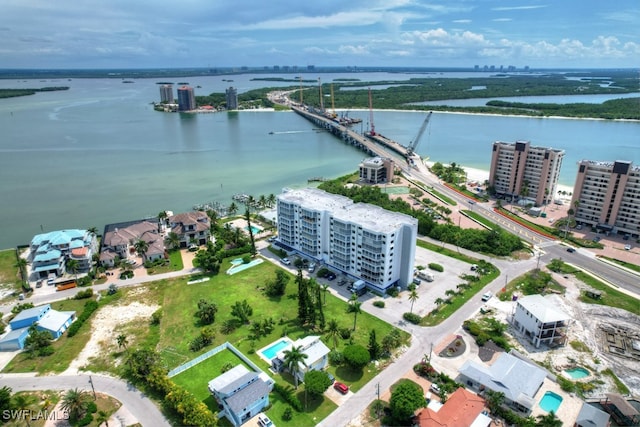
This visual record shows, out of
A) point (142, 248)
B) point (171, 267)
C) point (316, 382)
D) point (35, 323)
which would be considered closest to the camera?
point (316, 382)

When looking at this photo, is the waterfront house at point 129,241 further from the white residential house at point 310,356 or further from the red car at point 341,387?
the red car at point 341,387

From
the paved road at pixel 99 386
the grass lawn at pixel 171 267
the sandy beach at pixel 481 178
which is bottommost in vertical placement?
the paved road at pixel 99 386

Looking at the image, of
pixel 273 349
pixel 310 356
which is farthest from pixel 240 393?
pixel 273 349

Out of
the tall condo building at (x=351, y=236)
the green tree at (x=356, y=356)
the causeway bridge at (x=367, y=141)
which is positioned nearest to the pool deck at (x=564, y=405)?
the green tree at (x=356, y=356)

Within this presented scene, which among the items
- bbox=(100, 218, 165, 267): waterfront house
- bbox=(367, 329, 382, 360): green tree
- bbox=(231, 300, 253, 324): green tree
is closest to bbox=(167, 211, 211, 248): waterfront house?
bbox=(100, 218, 165, 267): waterfront house

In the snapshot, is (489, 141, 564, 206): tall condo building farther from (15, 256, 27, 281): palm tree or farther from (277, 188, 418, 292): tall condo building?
(15, 256, 27, 281): palm tree

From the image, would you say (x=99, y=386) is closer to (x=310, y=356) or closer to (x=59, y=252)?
(x=310, y=356)
